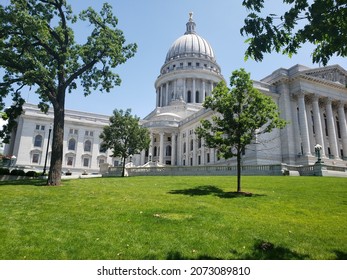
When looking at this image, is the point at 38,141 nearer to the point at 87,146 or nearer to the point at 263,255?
the point at 87,146

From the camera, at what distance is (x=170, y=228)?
28.3 ft

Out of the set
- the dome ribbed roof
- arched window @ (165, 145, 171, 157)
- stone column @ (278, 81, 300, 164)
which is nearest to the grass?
stone column @ (278, 81, 300, 164)

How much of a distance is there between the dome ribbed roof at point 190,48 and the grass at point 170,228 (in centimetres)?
9208

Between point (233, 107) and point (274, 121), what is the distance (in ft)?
9.15

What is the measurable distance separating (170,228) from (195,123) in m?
58.5

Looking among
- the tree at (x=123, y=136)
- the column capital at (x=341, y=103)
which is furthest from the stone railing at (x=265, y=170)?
the column capital at (x=341, y=103)

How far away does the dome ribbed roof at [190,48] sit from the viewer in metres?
99.5

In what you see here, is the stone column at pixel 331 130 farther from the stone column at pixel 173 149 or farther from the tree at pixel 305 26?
the tree at pixel 305 26

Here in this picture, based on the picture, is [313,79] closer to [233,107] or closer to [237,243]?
[233,107]

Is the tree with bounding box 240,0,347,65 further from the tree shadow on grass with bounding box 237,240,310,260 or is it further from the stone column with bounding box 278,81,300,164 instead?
the stone column with bounding box 278,81,300,164

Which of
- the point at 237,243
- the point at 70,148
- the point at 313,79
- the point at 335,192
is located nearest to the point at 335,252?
the point at 237,243

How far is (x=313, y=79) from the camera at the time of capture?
49938 millimetres

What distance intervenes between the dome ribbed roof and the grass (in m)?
92.1

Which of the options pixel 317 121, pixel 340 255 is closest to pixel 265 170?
pixel 317 121
